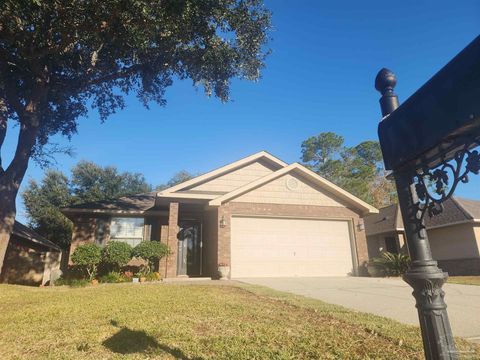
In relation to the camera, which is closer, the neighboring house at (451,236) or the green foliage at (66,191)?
the neighboring house at (451,236)

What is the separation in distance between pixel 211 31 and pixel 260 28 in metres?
2.65

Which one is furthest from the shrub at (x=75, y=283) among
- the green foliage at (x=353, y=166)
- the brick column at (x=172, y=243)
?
the green foliage at (x=353, y=166)

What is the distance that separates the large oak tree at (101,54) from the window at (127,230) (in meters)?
5.00

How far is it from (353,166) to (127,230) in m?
32.3

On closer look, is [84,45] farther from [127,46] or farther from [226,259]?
[226,259]

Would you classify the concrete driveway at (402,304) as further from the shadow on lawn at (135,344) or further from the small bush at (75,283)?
the small bush at (75,283)

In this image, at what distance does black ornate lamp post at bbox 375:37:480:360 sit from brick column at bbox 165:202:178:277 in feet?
43.3

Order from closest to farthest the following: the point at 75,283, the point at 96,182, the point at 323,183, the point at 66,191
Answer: the point at 75,283 → the point at 323,183 → the point at 66,191 → the point at 96,182

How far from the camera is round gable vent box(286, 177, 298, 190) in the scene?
51.9 feet

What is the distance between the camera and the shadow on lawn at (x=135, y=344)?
3.69 metres

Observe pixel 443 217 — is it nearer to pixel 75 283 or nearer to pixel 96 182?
pixel 75 283

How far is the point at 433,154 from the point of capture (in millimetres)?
1826

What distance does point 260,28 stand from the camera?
43.1ft

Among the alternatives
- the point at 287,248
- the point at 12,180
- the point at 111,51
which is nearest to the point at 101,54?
the point at 111,51
